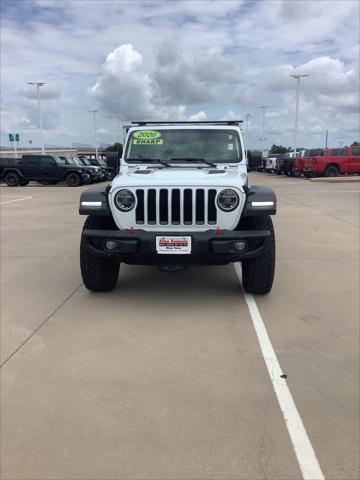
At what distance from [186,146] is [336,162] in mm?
21908

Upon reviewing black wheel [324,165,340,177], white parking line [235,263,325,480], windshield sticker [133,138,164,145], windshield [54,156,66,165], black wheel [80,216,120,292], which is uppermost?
windshield [54,156,66,165]

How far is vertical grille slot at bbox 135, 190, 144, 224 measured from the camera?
14.8ft

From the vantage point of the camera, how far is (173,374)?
10.7 feet

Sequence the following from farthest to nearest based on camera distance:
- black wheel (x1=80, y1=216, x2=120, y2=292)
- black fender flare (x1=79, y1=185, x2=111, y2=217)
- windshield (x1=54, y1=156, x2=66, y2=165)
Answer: windshield (x1=54, y1=156, x2=66, y2=165)
black wheel (x1=80, y1=216, x2=120, y2=292)
black fender flare (x1=79, y1=185, x2=111, y2=217)

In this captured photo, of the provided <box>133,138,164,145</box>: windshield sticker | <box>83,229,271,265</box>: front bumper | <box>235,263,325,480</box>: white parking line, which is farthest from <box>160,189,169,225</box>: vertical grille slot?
<box>133,138,164,145</box>: windshield sticker

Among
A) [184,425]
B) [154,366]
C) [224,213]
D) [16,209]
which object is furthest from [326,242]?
[16,209]

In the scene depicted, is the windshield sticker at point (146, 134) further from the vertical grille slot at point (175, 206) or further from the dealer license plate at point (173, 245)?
the dealer license plate at point (173, 245)

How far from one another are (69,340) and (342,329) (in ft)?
7.92

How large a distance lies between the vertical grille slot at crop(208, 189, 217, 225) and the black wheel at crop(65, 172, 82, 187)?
68.9ft

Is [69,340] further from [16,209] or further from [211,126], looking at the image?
[16,209]

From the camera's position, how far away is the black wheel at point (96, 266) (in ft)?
15.8

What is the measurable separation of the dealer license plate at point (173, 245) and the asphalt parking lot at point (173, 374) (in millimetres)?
625

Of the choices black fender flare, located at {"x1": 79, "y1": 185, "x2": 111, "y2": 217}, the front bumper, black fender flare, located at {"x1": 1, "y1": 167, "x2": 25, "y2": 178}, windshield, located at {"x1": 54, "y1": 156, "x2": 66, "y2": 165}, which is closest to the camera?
the front bumper

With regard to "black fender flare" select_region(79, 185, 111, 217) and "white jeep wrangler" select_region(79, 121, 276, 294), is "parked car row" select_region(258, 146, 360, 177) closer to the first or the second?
"white jeep wrangler" select_region(79, 121, 276, 294)
